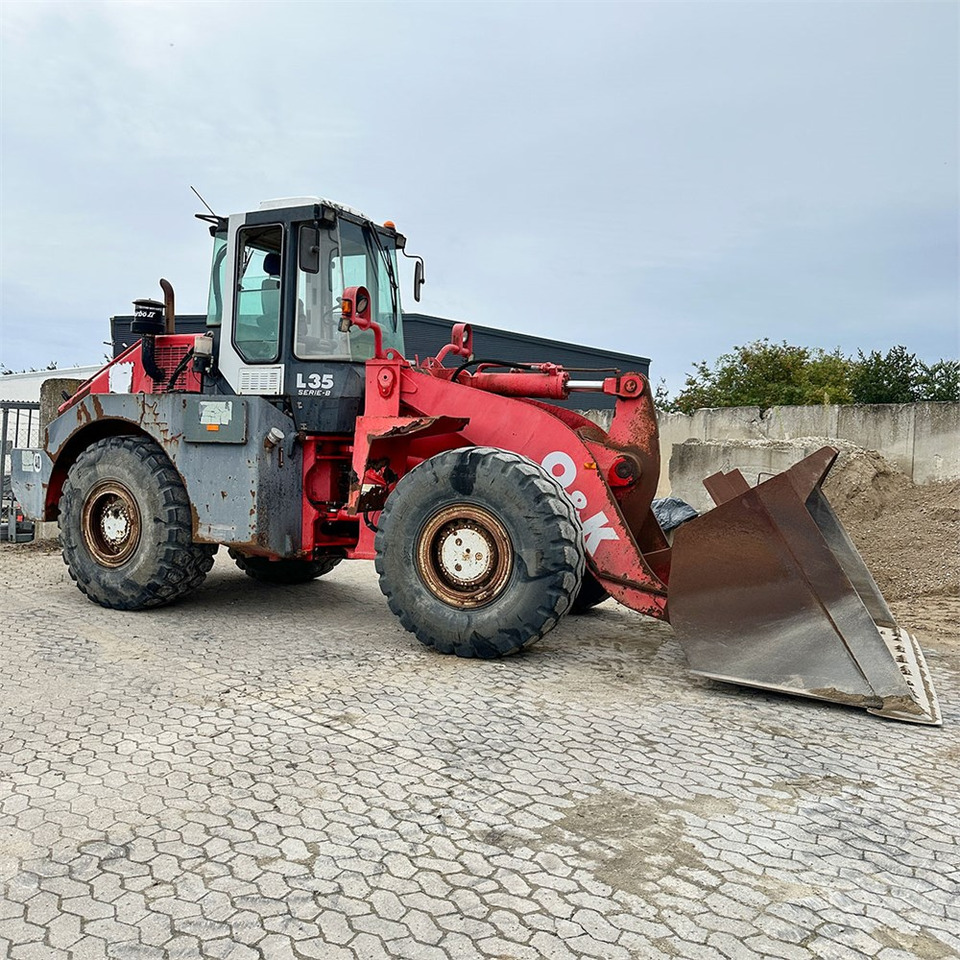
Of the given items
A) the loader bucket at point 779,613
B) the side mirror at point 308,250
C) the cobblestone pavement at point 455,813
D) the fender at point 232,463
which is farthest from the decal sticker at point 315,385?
the loader bucket at point 779,613

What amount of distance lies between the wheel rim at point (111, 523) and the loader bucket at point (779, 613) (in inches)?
166

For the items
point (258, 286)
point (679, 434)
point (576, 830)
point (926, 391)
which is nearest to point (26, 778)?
point (576, 830)

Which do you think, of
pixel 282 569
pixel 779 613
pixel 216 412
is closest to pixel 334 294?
pixel 216 412

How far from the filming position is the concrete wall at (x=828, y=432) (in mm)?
9922

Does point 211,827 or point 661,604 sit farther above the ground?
point 661,604

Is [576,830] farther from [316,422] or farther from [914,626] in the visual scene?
[914,626]

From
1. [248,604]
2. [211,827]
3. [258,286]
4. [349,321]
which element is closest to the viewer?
[211,827]

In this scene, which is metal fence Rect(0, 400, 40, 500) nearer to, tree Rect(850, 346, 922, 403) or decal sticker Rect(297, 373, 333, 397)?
decal sticker Rect(297, 373, 333, 397)

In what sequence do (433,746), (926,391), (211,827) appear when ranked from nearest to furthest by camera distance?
1. (211,827)
2. (433,746)
3. (926,391)

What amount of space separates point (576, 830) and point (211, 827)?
4.17 ft

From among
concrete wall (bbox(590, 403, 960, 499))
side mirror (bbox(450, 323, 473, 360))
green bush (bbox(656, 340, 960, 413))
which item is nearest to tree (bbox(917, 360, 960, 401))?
green bush (bbox(656, 340, 960, 413))

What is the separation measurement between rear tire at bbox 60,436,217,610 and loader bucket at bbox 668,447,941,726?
3.79 meters

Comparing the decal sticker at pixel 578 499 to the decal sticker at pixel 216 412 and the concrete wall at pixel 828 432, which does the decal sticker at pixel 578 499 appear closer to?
the decal sticker at pixel 216 412

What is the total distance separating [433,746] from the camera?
3994mm
